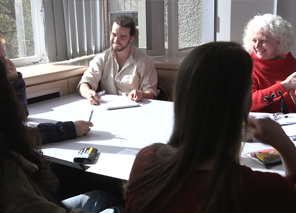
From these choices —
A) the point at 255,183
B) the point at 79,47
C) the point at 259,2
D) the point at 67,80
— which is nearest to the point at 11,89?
the point at 255,183

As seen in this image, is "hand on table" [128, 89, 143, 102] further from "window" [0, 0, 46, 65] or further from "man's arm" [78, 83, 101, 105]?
"window" [0, 0, 46, 65]

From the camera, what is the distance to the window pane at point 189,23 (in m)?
3.53

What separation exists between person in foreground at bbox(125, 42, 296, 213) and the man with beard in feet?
6.27

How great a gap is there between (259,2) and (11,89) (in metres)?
3.45

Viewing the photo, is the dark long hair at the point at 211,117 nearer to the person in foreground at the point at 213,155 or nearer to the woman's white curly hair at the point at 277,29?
the person in foreground at the point at 213,155

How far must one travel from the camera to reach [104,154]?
155cm

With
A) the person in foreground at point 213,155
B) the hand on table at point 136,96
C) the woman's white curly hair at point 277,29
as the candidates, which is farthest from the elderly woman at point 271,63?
the person in foreground at point 213,155

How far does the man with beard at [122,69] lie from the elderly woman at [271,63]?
0.81 meters

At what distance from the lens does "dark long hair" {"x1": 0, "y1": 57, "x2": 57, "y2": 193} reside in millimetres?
919

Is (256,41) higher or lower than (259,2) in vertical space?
lower

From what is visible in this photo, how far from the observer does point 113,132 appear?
1847mm

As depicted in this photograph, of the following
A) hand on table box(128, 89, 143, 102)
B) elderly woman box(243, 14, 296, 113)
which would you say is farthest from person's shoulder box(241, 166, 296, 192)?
hand on table box(128, 89, 143, 102)

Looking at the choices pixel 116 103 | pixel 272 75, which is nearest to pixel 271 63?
pixel 272 75

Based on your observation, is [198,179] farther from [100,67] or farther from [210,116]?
[100,67]
